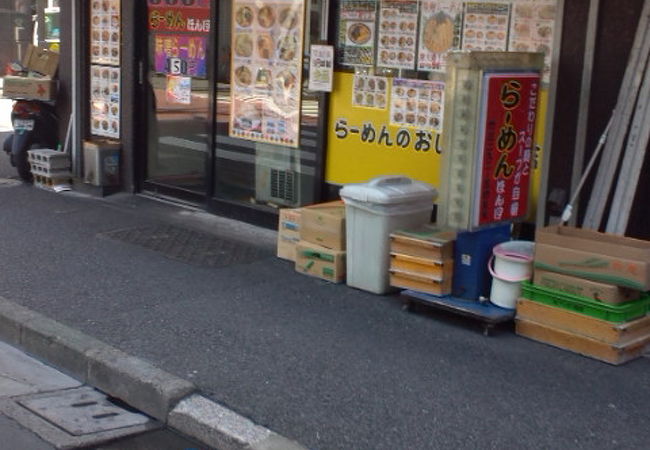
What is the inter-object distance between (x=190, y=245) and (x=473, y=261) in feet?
9.91

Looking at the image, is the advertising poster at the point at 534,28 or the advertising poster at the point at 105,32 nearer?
the advertising poster at the point at 534,28

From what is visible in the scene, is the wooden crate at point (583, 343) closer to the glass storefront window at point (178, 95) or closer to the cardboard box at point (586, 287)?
the cardboard box at point (586, 287)

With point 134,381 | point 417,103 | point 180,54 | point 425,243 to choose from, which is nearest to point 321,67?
point 417,103

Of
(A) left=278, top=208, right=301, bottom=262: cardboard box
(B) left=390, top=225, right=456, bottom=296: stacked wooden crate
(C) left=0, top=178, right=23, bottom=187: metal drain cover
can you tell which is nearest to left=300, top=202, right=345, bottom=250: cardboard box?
(A) left=278, top=208, right=301, bottom=262: cardboard box

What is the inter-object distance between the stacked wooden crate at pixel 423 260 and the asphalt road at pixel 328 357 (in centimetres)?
22

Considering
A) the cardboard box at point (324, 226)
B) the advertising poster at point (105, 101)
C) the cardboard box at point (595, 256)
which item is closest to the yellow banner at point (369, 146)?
the cardboard box at point (324, 226)

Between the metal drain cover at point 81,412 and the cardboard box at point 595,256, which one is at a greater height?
the cardboard box at point 595,256

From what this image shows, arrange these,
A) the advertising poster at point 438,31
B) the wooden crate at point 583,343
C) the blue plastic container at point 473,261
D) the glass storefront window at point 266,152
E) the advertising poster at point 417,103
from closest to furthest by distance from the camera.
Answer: the wooden crate at point 583,343
the blue plastic container at point 473,261
the advertising poster at point 438,31
the advertising poster at point 417,103
the glass storefront window at point 266,152

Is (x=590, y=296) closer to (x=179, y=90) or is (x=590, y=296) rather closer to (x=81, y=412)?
(x=81, y=412)

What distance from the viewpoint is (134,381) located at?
5250 millimetres

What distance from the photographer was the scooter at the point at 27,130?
10.9 m

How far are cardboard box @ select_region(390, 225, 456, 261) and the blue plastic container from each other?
3.3 inches

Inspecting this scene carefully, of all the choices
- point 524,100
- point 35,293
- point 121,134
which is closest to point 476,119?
point 524,100

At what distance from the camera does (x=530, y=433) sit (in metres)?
4.71
